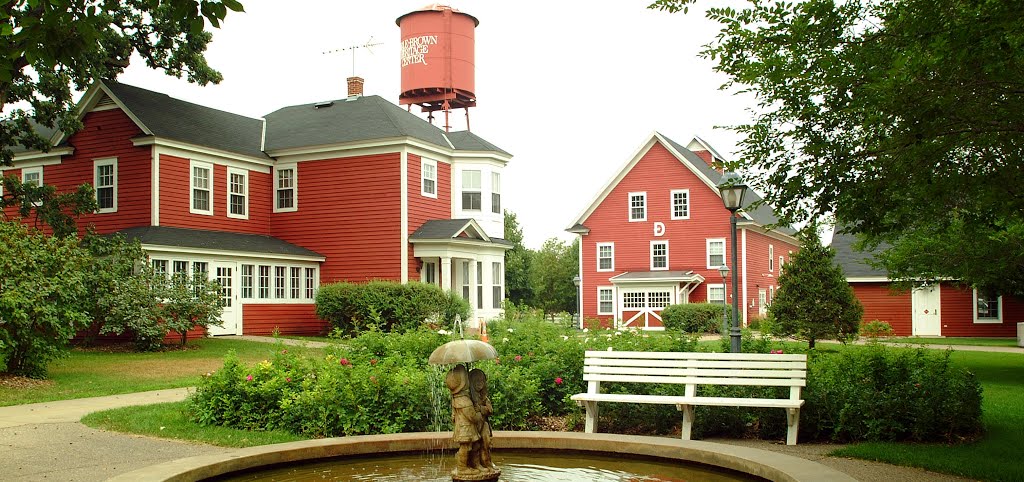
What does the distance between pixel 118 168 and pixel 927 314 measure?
107 feet

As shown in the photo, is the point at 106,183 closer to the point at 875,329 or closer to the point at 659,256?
the point at 875,329

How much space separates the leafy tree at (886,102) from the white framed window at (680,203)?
32038mm

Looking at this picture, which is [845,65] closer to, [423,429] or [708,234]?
[423,429]

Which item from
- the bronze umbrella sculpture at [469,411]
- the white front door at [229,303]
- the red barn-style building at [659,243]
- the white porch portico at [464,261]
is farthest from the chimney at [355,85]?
the bronze umbrella sculpture at [469,411]

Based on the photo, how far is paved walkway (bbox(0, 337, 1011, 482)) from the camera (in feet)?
26.8

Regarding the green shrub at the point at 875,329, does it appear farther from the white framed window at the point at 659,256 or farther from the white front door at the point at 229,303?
the white front door at the point at 229,303

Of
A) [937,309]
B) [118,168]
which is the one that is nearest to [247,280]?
[118,168]

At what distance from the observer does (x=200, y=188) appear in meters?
29.9

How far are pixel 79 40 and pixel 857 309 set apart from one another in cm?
2460

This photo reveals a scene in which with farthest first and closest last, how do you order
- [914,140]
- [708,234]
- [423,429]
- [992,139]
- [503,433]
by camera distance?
[708,234], [423,429], [503,433], [992,139], [914,140]

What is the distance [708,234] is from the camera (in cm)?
4156

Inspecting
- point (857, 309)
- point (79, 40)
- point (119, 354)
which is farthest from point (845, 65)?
point (857, 309)

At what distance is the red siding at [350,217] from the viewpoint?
31.0 m

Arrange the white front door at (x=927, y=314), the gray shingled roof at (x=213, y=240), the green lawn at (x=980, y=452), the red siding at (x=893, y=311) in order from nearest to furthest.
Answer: the green lawn at (x=980, y=452), the gray shingled roof at (x=213, y=240), the white front door at (x=927, y=314), the red siding at (x=893, y=311)
